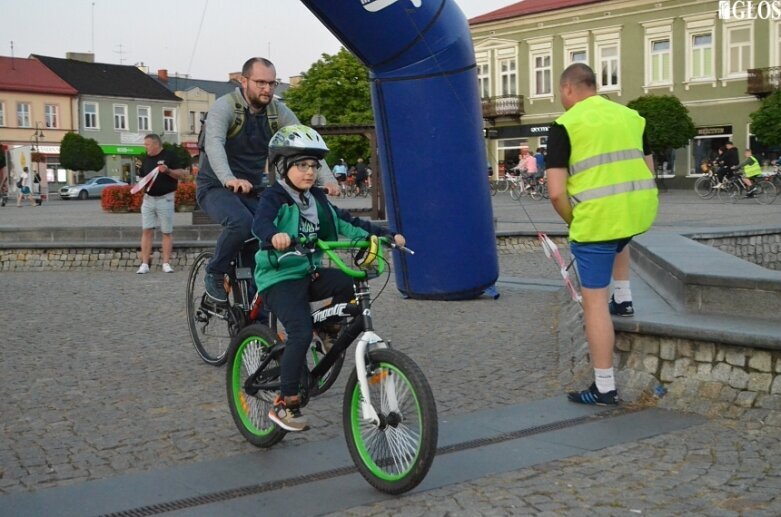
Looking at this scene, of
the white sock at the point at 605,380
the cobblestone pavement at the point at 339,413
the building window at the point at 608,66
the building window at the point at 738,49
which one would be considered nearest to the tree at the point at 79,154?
the building window at the point at 608,66

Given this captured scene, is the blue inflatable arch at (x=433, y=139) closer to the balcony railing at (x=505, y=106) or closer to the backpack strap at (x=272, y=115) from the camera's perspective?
the backpack strap at (x=272, y=115)

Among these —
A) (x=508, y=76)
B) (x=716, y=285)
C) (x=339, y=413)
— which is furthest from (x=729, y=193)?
(x=339, y=413)

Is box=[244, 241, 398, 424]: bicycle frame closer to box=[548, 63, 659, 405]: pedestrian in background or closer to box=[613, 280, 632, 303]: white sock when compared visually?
box=[548, 63, 659, 405]: pedestrian in background

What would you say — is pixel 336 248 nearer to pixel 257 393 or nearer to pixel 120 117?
pixel 257 393

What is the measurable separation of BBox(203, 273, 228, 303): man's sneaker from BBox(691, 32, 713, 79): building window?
4602 cm

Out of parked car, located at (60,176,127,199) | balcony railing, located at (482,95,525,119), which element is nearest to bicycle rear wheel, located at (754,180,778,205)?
balcony railing, located at (482,95,525,119)

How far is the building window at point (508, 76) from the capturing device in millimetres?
58500

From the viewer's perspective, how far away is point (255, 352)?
215 inches

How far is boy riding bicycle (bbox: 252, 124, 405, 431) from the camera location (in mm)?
5020

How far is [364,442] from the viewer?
466 centimetres

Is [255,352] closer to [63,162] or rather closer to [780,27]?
[780,27]

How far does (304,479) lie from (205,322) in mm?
3103

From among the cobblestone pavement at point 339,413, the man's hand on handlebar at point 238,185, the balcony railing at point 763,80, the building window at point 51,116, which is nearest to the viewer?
the cobblestone pavement at point 339,413

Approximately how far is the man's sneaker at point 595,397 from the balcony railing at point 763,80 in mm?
43455
